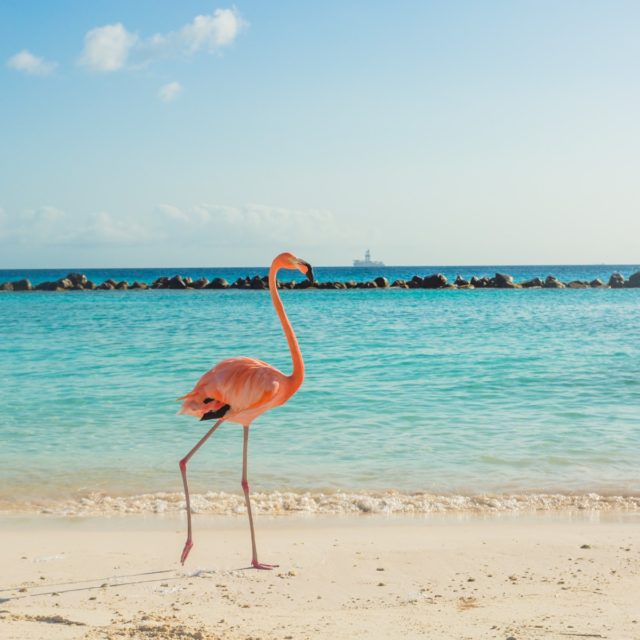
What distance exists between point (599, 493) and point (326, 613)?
3.88 meters

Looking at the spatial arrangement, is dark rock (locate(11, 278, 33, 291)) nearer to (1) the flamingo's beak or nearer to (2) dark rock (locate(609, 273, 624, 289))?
(2) dark rock (locate(609, 273, 624, 289))

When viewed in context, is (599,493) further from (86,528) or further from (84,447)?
(84,447)

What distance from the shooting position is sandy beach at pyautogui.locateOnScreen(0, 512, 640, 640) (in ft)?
13.4

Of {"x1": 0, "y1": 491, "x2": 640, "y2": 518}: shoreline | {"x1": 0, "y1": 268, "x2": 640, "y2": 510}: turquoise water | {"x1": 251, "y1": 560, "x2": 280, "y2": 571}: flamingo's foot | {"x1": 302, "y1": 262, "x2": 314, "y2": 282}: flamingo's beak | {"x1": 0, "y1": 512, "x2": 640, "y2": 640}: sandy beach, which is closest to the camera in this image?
{"x1": 0, "y1": 512, "x2": 640, "y2": 640}: sandy beach

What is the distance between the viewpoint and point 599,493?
24.0 feet

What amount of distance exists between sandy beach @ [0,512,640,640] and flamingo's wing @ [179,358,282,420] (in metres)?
1.03

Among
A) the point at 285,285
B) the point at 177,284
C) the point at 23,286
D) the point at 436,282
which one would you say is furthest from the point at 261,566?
the point at 23,286

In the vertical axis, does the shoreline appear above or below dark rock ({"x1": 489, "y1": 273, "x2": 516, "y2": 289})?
below

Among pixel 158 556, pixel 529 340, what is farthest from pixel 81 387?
pixel 529 340

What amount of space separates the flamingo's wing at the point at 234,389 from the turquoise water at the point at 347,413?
2.40 metres

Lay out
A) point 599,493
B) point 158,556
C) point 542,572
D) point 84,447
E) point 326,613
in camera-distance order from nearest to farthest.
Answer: point 326,613
point 542,572
point 158,556
point 599,493
point 84,447

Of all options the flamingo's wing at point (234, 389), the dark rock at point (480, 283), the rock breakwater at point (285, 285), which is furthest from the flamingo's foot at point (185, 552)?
the dark rock at point (480, 283)

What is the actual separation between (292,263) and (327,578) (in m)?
1.97

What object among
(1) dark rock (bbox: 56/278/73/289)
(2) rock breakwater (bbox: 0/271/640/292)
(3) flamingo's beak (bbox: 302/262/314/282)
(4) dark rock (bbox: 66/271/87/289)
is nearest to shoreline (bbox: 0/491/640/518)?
(3) flamingo's beak (bbox: 302/262/314/282)
